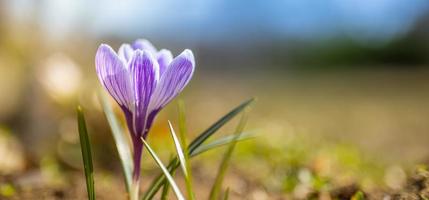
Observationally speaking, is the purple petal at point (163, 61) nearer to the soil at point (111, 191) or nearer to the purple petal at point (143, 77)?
the purple petal at point (143, 77)

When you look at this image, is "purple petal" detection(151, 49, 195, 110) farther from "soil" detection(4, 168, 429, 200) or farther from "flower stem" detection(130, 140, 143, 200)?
"soil" detection(4, 168, 429, 200)

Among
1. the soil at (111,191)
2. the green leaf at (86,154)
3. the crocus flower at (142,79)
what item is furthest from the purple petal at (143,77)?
the soil at (111,191)

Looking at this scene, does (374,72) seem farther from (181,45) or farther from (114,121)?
(114,121)

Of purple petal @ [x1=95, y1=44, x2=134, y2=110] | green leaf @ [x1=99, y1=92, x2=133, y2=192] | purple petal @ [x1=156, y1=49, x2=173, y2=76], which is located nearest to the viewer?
purple petal @ [x1=95, y1=44, x2=134, y2=110]

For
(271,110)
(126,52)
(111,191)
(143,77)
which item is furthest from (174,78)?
(271,110)

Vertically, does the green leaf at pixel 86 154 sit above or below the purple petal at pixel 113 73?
below

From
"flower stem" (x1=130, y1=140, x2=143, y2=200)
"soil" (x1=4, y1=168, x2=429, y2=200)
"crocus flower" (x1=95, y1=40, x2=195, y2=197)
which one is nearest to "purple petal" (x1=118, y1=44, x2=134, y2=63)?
"crocus flower" (x1=95, y1=40, x2=195, y2=197)

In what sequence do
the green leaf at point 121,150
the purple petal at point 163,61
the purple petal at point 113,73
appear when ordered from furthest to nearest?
1. the green leaf at point 121,150
2. the purple petal at point 163,61
3. the purple petal at point 113,73
